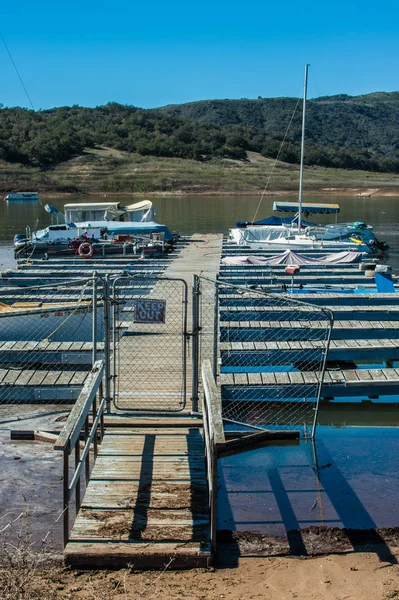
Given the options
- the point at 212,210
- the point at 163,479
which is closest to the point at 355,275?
the point at 163,479

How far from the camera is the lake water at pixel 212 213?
143 ft

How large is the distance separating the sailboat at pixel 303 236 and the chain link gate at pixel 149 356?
14.3m

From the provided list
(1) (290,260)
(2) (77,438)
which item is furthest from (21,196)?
(2) (77,438)

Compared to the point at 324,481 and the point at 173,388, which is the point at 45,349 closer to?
the point at 173,388

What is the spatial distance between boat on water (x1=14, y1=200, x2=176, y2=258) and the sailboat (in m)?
3.43

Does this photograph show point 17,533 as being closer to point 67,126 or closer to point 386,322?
point 386,322

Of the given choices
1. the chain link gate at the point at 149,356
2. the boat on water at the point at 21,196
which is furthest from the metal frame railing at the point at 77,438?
the boat on water at the point at 21,196

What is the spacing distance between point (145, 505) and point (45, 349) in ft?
17.0

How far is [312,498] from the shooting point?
7043 millimetres

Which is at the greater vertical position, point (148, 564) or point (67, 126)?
point (67, 126)

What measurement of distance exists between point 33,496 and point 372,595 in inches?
123

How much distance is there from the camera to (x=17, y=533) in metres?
5.82

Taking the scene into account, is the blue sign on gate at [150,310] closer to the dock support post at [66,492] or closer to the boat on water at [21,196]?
the dock support post at [66,492]

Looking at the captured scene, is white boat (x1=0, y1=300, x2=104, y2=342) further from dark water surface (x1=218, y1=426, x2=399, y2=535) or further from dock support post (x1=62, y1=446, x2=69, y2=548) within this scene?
dock support post (x1=62, y1=446, x2=69, y2=548)
